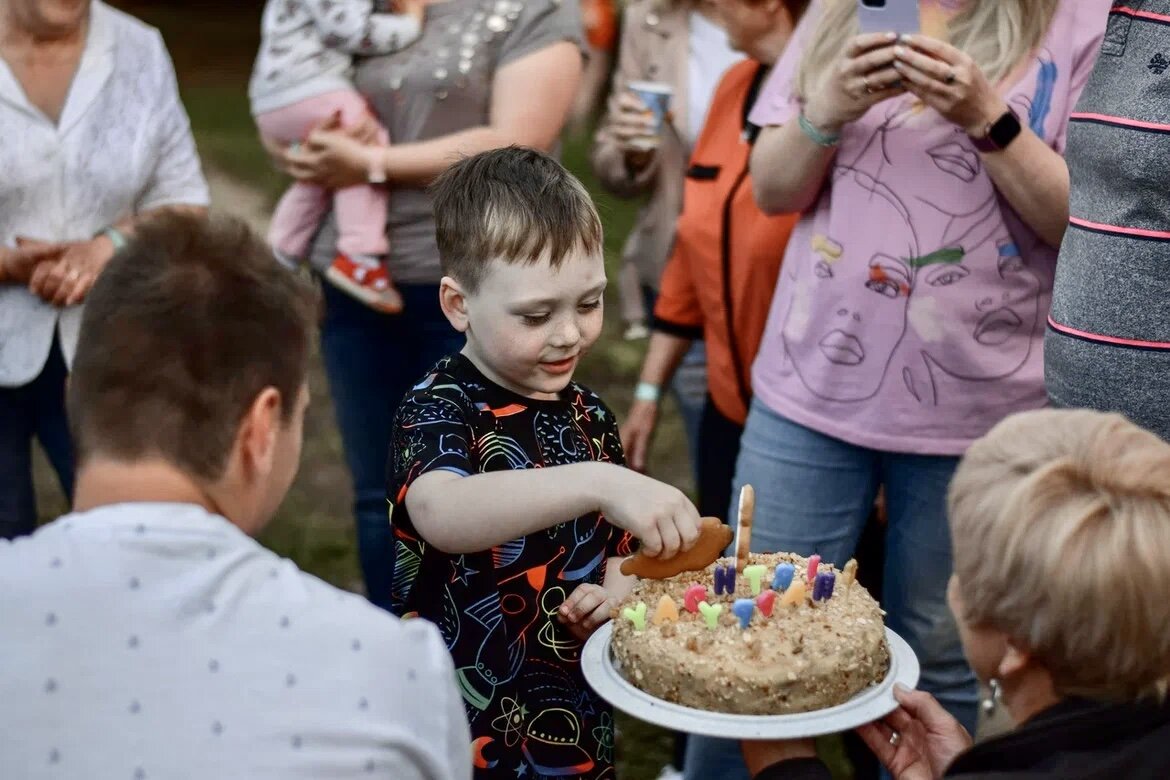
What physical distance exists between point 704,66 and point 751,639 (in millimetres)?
2305

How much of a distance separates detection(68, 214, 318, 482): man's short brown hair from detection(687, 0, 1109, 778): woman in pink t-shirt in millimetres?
1452

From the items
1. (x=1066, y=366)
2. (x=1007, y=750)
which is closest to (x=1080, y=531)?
(x=1007, y=750)

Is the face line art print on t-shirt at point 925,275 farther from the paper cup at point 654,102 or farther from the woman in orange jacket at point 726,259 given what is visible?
the paper cup at point 654,102

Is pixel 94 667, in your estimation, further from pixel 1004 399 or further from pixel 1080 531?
pixel 1004 399

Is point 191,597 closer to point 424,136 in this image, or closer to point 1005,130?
point 1005,130

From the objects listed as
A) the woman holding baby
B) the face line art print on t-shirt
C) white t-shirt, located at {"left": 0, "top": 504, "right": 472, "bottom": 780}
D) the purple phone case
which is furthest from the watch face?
white t-shirt, located at {"left": 0, "top": 504, "right": 472, "bottom": 780}

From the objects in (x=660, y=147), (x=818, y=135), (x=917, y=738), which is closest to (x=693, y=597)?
(x=917, y=738)

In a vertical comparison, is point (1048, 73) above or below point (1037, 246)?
above

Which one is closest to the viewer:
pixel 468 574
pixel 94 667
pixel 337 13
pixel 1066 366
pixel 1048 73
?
pixel 94 667

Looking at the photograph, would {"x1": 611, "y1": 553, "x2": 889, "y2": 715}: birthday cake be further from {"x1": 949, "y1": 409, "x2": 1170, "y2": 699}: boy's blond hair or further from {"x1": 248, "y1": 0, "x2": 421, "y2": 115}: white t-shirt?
{"x1": 248, "y1": 0, "x2": 421, "y2": 115}: white t-shirt

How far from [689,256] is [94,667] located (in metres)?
2.24

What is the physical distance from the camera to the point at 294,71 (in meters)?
3.56

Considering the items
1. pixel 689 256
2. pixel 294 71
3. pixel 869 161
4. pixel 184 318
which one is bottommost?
pixel 689 256

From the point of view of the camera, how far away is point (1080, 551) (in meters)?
1.64
